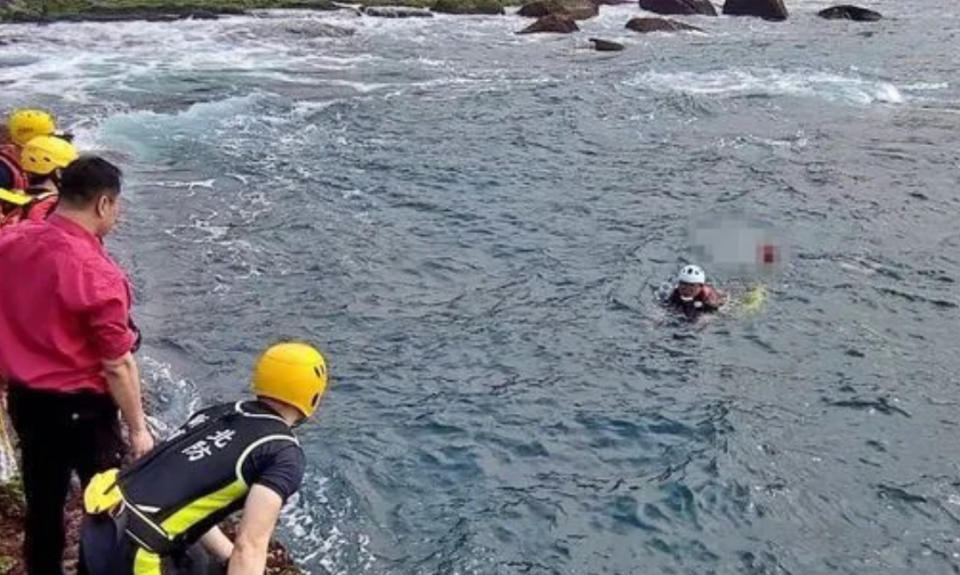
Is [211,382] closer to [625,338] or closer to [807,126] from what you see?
[625,338]

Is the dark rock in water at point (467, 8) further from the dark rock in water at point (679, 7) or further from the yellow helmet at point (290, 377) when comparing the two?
the yellow helmet at point (290, 377)

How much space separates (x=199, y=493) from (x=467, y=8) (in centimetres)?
4674

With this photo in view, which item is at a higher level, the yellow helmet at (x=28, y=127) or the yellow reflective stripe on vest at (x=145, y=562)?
→ the yellow helmet at (x=28, y=127)

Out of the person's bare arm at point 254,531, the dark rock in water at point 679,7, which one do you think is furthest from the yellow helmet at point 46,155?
the dark rock in water at point 679,7

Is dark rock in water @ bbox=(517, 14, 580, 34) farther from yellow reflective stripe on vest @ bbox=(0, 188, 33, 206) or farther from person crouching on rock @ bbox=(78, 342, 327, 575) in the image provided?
person crouching on rock @ bbox=(78, 342, 327, 575)

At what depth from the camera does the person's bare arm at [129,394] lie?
6.32 meters

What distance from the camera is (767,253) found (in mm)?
19641

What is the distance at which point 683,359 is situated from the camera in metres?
15.4

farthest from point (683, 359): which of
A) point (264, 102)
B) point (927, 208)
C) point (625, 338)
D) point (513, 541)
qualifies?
point (264, 102)

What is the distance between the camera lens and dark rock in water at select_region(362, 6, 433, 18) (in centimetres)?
4840

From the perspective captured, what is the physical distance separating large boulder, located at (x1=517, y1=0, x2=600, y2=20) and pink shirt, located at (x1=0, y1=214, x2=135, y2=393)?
142 feet

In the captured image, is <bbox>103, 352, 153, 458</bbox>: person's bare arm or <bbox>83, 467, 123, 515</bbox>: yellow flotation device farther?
<bbox>103, 352, 153, 458</bbox>: person's bare arm

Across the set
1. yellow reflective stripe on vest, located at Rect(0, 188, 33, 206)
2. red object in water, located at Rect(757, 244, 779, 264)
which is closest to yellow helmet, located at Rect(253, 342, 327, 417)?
yellow reflective stripe on vest, located at Rect(0, 188, 33, 206)

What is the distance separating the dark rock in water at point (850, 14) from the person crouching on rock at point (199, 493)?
44.6m
